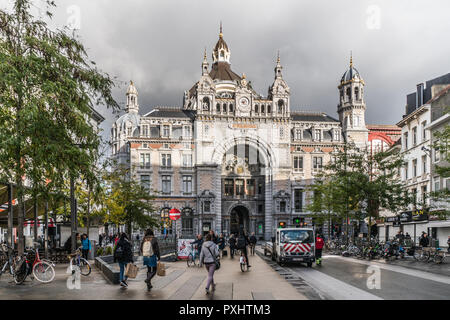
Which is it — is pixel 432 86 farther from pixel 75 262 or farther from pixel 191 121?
pixel 191 121

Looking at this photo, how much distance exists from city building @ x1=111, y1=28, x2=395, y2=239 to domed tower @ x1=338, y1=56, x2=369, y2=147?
17 cm

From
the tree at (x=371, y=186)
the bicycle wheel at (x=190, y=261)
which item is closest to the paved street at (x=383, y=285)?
the bicycle wheel at (x=190, y=261)

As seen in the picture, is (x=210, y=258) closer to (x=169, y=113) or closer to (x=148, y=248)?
(x=148, y=248)

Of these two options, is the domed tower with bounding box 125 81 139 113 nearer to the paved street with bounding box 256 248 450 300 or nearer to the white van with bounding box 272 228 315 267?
the white van with bounding box 272 228 315 267

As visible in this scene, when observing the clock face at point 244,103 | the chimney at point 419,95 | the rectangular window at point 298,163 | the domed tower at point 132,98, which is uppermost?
the domed tower at point 132,98

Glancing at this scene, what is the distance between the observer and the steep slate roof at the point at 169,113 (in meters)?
87.8

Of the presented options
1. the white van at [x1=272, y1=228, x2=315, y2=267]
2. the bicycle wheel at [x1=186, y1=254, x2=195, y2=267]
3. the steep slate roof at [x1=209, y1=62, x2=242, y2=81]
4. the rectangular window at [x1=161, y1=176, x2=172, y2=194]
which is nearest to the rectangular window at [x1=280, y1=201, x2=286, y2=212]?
the rectangular window at [x1=161, y1=176, x2=172, y2=194]

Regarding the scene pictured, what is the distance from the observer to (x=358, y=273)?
78.4 feet

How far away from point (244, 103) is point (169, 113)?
12400 millimetres

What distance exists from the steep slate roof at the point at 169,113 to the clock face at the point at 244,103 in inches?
314

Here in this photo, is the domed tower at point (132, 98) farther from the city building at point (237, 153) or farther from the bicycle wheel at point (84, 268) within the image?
the bicycle wheel at point (84, 268)

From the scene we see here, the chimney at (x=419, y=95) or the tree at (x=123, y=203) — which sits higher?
the chimney at (x=419, y=95)
